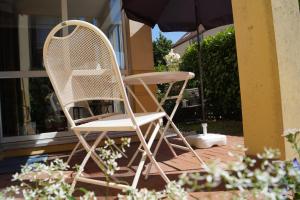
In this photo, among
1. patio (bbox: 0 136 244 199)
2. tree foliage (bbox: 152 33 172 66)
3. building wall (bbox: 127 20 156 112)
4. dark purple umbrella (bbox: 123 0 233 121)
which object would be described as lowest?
patio (bbox: 0 136 244 199)

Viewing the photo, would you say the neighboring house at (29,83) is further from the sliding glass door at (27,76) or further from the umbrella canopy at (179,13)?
the umbrella canopy at (179,13)

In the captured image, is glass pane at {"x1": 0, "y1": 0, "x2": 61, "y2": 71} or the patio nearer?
the patio

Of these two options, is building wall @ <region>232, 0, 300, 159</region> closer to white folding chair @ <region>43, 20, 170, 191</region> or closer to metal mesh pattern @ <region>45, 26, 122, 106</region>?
white folding chair @ <region>43, 20, 170, 191</region>

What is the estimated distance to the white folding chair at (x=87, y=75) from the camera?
6.02ft

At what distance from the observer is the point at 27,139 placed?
4.09 m

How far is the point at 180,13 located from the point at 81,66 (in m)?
2.86

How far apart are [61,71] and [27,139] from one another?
89.7 inches

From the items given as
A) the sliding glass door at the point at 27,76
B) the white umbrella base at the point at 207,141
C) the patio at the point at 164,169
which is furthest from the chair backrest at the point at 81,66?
the sliding glass door at the point at 27,76

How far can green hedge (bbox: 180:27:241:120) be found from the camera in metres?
7.11

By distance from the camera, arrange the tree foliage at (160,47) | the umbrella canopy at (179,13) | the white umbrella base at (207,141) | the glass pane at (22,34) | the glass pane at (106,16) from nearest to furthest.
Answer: the white umbrella base at (207,141) < the umbrella canopy at (179,13) < the glass pane at (22,34) < the glass pane at (106,16) < the tree foliage at (160,47)

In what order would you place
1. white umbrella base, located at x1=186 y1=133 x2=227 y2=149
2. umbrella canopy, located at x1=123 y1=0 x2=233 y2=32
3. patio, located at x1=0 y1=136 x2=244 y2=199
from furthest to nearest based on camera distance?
umbrella canopy, located at x1=123 y1=0 x2=233 y2=32 < white umbrella base, located at x1=186 y1=133 x2=227 y2=149 < patio, located at x1=0 y1=136 x2=244 y2=199

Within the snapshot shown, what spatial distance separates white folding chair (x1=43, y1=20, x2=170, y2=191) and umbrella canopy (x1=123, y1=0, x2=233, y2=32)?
216 centimetres

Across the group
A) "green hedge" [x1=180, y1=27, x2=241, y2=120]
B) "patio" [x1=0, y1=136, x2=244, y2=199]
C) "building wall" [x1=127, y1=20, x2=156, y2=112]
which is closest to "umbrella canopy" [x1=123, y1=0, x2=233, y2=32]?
"building wall" [x1=127, y1=20, x2=156, y2=112]

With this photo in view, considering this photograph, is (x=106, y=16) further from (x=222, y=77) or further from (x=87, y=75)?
(x=222, y=77)
